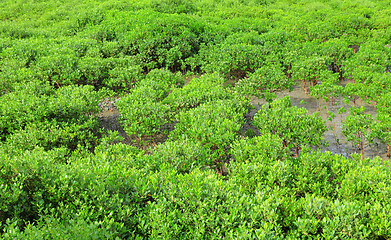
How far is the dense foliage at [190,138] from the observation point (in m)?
9.29

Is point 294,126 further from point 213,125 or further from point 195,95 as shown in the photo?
point 195,95

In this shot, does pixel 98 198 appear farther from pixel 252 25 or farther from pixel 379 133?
pixel 252 25

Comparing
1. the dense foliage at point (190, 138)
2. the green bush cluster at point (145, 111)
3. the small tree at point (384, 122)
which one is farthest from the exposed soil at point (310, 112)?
the small tree at point (384, 122)

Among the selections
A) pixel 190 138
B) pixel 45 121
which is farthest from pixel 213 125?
pixel 45 121

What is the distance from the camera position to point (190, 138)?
51.2 feet

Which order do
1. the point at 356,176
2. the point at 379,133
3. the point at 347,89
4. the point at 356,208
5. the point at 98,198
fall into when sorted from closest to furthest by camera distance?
the point at 356,208 → the point at 98,198 → the point at 356,176 → the point at 379,133 → the point at 347,89

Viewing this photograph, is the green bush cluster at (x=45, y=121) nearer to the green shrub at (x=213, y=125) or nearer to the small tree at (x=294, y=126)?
the green shrub at (x=213, y=125)

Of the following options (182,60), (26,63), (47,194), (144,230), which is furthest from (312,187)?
(26,63)

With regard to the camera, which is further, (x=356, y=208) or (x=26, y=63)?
(x=26, y=63)

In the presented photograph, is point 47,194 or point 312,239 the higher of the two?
point 47,194

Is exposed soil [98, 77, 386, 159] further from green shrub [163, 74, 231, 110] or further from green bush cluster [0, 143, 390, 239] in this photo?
green bush cluster [0, 143, 390, 239]

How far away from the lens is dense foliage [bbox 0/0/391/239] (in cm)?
929

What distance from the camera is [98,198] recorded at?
9.71 m

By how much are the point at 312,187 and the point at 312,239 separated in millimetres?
2986
